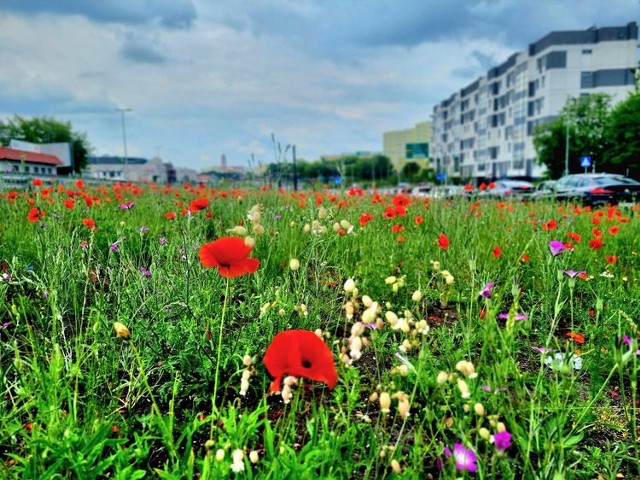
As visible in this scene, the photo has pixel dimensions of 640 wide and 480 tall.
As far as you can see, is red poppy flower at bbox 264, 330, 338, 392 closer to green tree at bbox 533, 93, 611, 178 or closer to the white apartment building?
green tree at bbox 533, 93, 611, 178

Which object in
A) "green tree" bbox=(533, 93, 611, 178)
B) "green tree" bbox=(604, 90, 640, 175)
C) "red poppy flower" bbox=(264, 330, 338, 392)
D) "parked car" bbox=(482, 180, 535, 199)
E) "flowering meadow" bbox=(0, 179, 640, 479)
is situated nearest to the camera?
"red poppy flower" bbox=(264, 330, 338, 392)

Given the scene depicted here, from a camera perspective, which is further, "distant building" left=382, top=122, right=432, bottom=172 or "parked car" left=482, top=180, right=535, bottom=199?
"distant building" left=382, top=122, right=432, bottom=172

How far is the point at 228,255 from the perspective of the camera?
4.56 ft

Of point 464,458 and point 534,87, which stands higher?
point 534,87

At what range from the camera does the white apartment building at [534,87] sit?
49.1m

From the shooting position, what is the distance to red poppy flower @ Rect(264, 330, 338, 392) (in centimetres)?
109

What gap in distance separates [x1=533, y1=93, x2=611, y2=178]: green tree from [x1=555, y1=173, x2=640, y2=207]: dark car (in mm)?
17291

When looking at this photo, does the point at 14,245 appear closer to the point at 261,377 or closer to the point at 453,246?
the point at 261,377

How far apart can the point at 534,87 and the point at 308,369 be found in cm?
6105

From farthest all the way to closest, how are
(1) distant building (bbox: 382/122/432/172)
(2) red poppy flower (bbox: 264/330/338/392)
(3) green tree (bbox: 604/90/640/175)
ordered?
(1) distant building (bbox: 382/122/432/172) → (3) green tree (bbox: 604/90/640/175) → (2) red poppy flower (bbox: 264/330/338/392)

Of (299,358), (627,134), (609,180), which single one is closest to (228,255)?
(299,358)

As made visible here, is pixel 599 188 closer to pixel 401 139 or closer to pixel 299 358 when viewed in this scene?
pixel 299 358

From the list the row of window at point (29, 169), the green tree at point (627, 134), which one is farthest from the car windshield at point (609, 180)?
the row of window at point (29, 169)

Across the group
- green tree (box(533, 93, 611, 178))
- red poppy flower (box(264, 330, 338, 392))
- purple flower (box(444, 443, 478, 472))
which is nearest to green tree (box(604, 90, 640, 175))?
green tree (box(533, 93, 611, 178))
